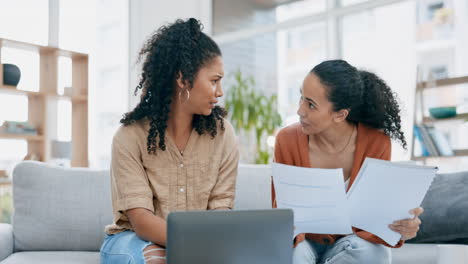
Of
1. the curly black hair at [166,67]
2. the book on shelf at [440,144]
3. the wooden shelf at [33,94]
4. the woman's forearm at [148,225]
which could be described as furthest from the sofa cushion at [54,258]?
the book on shelf at [440,144]

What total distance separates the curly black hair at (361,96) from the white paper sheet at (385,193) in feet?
1.12

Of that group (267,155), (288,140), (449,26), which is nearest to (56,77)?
(267,155)

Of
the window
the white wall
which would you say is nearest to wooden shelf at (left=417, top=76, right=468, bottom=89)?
the white wall

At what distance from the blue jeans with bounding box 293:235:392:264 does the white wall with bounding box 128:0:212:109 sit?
12.2 ft

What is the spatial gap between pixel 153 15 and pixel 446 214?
12.5 feet

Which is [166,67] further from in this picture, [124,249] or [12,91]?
[12,91]

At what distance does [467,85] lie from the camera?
3.43 meters

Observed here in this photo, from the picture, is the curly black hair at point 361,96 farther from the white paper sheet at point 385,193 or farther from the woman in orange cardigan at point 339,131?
the white paper sheet at point 385,193

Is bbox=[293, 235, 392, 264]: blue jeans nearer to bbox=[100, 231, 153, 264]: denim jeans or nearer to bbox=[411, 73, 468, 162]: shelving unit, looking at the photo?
bbox=[100, 231, 153, 264]: denim jeans

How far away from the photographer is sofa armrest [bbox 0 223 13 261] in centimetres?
178

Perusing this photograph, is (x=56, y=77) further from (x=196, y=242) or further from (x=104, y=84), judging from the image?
(x=196, y=242)

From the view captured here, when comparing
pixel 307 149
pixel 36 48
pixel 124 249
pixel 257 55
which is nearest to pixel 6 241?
pixel 124 249

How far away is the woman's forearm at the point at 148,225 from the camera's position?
1.34 m

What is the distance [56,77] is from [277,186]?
3.09m
